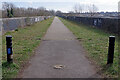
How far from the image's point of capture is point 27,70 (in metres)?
5.35

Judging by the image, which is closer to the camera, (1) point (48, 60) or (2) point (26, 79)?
(2) point (26, 79)

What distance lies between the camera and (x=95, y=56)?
23.6 feet

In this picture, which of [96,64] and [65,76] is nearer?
[65,76]

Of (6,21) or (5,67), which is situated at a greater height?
(6,21)

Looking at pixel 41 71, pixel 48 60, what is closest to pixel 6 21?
pixel 48 60

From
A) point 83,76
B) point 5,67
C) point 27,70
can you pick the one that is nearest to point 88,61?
point 83,76

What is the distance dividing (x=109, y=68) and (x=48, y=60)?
2.25 m

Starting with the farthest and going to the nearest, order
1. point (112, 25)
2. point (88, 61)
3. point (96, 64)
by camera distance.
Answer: point (112, 25)
point (88, 61)
point (96, 64)

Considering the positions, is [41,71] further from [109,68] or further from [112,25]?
[112,25]

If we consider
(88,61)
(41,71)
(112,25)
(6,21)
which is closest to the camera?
(41,71)

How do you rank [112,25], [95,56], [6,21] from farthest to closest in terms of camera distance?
1. [112,25]
2. [6,21]
3. [95,56]

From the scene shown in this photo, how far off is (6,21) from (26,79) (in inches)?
443

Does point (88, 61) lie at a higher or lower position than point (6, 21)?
lower

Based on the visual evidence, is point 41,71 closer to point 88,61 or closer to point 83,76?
point 83,76
